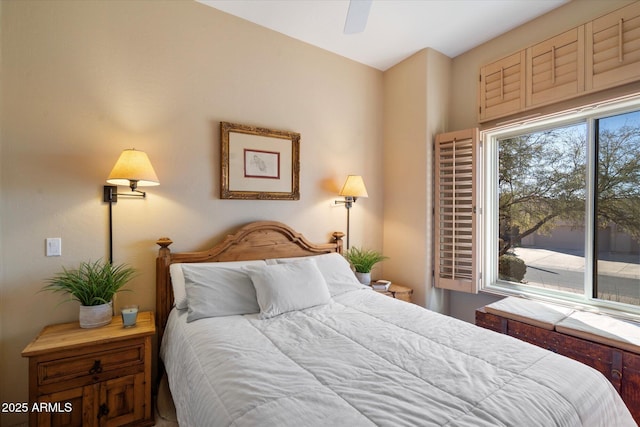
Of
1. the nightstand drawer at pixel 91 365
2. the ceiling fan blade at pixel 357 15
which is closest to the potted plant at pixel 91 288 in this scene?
the nightstand drawer at pixel 91 365

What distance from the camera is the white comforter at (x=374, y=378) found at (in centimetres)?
99

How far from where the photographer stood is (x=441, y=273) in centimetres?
297

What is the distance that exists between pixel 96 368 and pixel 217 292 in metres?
0.73

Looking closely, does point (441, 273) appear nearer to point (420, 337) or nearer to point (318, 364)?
point (420, 337)

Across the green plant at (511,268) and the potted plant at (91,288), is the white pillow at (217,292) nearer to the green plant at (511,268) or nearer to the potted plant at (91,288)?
the potted plant at (91,288)

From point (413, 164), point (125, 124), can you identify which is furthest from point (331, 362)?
point (413, 164)

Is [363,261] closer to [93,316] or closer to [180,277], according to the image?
[180,277]

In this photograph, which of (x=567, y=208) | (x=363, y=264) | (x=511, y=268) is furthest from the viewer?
(x=363, y=264)

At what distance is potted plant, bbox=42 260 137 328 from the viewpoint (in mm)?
1796

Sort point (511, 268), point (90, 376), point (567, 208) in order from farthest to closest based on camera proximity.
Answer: point (511, 268), point (567, 208), point (90, 376)

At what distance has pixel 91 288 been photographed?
1.81m

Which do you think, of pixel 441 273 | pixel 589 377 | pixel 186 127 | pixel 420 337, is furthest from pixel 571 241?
pixel 186 127

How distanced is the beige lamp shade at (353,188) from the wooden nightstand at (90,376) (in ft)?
6.41

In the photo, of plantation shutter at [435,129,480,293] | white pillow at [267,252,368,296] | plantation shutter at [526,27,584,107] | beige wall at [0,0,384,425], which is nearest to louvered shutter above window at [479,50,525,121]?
plantation shutter at [526,27,584,107]
